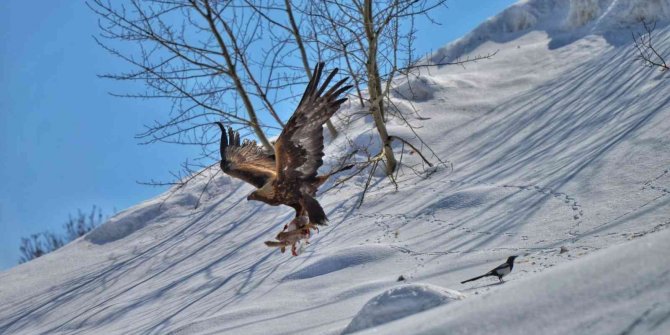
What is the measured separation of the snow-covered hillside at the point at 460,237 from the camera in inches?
85.6

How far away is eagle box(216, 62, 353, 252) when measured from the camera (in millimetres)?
4012

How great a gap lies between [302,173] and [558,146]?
3.84 m

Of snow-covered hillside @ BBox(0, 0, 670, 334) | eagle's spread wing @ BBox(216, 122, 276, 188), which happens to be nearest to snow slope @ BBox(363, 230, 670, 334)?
snow-covered hillside @ BBox(0, 0, 670, 334)

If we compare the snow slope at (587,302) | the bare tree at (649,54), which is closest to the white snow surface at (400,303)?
the snow slope at (587,302)

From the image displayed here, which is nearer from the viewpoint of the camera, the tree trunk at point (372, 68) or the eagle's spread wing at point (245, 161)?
the eagle's spread wing at point (245, 161)

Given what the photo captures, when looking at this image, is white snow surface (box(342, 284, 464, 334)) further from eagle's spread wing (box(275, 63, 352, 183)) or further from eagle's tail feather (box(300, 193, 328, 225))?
eagle's spread wing (box(275, 63, 352, 183))

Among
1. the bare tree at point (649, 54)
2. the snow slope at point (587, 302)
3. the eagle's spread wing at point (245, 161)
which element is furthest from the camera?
the bare tree at point (649, 54)

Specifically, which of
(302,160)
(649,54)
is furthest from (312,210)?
(649,54)

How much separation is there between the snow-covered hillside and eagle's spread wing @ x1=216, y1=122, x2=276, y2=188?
0.99 meters

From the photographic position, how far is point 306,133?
4.18m

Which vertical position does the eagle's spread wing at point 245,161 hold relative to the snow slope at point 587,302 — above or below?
above


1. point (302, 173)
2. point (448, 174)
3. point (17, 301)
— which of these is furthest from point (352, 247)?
point (17, 301)

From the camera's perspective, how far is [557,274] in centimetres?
223

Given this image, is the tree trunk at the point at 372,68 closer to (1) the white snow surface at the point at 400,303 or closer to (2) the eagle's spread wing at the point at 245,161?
(2) the eagle's spread wing at the point at 245,161
